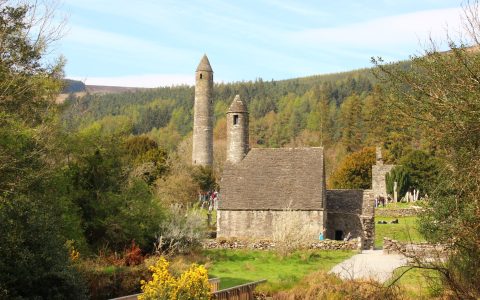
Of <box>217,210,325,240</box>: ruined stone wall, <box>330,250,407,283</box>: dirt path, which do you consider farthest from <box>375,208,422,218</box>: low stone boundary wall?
<box>330,250,407,283</box>: dirt path

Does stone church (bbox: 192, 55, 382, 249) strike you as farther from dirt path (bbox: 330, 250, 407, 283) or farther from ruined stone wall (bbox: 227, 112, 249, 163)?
dirt path (bbox: 330, 250, 407, 283)

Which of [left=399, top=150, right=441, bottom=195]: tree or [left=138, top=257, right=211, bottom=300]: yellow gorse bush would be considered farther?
[left=399, top=150, right=441, bottom=195]: tree

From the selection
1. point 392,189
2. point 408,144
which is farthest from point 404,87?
point 408,144

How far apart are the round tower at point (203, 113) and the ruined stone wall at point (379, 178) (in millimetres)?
18459

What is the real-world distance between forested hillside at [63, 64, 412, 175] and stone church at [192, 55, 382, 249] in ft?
34.8

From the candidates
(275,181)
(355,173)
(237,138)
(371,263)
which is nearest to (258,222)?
(275,181)

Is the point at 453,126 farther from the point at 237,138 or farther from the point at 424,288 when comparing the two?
the point at 237,138

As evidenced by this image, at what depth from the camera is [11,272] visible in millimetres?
11484

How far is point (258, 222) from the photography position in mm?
34219

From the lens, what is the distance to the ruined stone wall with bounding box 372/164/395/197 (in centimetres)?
5699

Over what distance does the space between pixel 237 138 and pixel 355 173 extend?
28529mm

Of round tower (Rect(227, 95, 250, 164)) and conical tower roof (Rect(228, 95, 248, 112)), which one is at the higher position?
conical tower roof (Rect(228, 95, 248, 112))

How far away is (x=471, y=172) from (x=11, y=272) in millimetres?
9109

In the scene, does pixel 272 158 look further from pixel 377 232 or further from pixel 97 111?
pixel 97 111
